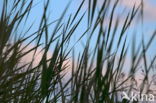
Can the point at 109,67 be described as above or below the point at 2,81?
below

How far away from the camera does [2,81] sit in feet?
4.59

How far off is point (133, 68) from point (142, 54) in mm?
41

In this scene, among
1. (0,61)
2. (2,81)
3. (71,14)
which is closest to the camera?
(71,14)

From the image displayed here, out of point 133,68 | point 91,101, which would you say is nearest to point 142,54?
point 133,68

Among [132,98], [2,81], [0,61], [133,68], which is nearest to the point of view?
[133,68]

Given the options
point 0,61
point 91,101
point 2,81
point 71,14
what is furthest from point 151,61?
point 2,81

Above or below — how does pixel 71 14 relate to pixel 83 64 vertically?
above

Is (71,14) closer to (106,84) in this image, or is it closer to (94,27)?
(94,27)

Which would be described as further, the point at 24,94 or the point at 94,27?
the point at 24,94

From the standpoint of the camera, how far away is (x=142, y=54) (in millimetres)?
823

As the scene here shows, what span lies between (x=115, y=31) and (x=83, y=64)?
0.38 ft

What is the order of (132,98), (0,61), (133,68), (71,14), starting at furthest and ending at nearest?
(0,61), (71,14), (132,98), (133,68)

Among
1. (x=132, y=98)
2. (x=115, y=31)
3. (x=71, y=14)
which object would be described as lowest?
(x=132, y=98)

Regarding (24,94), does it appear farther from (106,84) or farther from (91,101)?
(106,84)
